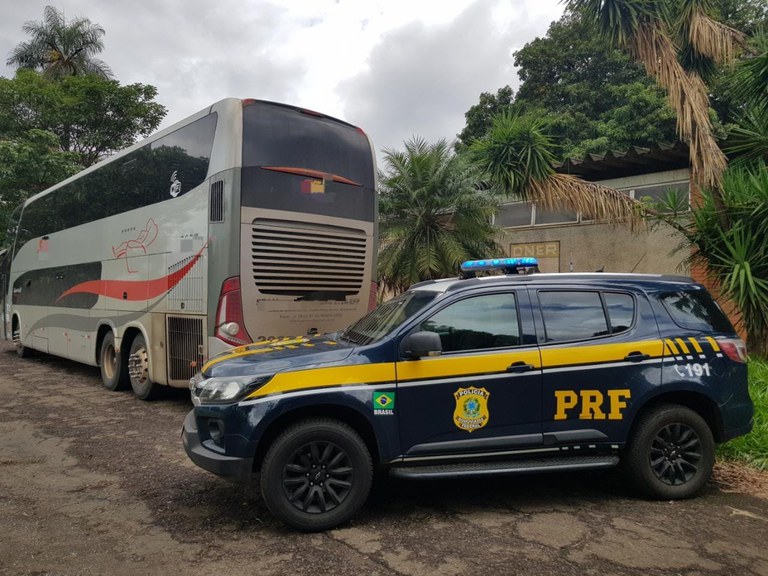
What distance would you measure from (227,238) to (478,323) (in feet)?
11.6

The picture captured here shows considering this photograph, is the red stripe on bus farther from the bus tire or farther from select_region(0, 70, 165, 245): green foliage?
select_region(0, 70, 165, 245): green foliage

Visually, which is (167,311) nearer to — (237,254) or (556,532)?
(237,254)

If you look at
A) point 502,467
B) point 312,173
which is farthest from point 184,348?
point 502,467

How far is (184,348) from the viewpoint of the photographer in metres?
7.65

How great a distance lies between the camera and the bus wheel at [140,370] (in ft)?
28.0

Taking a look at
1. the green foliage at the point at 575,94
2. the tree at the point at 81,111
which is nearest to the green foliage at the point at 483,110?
the green foliage at the point at 575,94

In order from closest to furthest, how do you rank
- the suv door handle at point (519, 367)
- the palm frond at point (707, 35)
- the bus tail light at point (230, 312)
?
the suv door handle at point (519, 367) < the bus tail light at point (230, 312) < the palm frond at point (707, 35)

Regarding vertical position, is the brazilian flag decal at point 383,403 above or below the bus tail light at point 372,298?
below

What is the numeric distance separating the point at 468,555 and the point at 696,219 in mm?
6420

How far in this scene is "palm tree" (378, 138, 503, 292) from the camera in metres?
11.4

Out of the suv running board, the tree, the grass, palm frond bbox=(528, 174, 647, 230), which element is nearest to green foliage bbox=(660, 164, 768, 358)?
the grass

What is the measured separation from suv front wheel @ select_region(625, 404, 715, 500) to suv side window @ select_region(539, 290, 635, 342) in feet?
2.41

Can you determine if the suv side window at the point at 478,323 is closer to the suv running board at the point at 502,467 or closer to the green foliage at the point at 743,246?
the suv running board at the point at 502,467

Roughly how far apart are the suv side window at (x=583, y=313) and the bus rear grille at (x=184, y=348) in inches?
173
